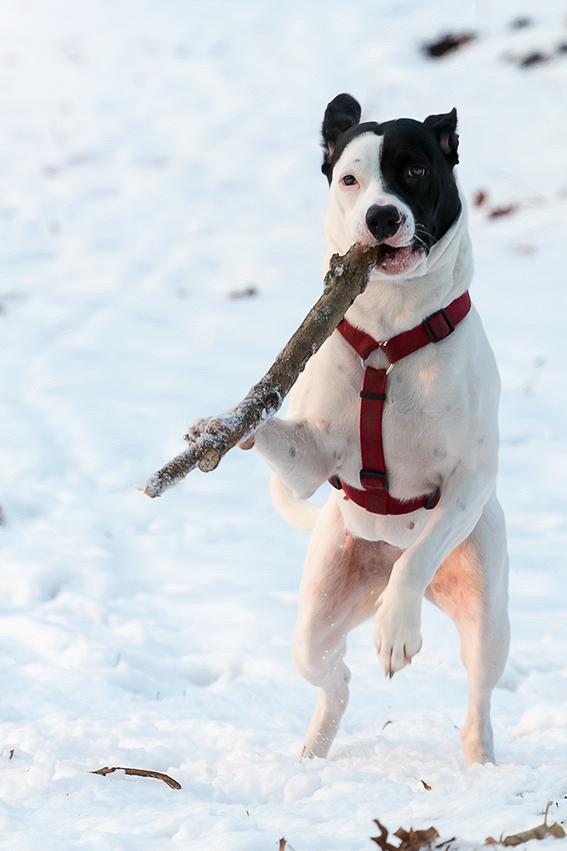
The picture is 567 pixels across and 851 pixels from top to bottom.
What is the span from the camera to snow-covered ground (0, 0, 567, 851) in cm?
268

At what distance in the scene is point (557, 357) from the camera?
22.1ft

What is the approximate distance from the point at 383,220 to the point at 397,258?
14 centimetres

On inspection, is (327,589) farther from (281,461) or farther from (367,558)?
(281,461)

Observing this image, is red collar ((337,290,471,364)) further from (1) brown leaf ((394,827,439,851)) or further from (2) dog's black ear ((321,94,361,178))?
(1) brown leaf ((394,827,439,851))

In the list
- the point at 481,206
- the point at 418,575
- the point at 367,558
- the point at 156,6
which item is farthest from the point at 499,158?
the point at 418,575

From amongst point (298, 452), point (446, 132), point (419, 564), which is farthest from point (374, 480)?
point (446, 132)


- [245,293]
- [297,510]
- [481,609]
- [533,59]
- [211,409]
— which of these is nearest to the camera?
[481,609]

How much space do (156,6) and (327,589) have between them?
1088 centimetres

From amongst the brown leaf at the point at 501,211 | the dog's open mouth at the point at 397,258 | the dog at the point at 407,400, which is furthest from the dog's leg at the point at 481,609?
the brown leaf at the point at 501,211

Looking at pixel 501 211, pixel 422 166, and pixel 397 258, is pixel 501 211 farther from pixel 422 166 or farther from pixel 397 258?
pixel 397 258

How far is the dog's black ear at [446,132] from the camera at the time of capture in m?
2.84

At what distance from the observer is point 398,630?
2.58 meters

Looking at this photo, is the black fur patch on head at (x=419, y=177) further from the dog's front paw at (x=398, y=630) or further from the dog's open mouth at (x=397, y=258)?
the dog's front paw at (x=398, y=630)

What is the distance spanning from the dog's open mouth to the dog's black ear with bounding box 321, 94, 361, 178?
19.5 inches
